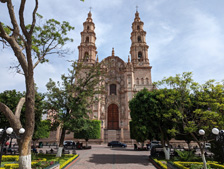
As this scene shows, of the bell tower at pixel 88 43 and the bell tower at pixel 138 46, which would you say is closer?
the bell tower at pixel 138 46

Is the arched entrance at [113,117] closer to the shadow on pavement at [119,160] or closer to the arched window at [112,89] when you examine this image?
the arched window at [112,89]

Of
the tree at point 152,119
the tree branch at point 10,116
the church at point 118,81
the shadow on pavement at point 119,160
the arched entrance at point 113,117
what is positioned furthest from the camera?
the arched entrance at point 113,117

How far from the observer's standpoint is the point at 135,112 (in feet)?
56.9

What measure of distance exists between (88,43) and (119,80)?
12963 millimetres

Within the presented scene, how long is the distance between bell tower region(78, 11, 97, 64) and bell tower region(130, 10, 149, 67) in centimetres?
1046

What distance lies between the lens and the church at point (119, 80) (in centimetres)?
3512

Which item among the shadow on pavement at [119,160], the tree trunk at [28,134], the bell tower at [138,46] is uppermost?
the bell tower at [138,46]

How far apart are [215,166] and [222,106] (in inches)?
158

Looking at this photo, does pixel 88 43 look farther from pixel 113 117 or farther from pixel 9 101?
pixel 9 101

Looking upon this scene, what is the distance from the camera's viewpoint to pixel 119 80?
132ft

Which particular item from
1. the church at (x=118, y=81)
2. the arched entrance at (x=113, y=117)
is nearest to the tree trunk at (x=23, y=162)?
the church at (x=118, y=81)

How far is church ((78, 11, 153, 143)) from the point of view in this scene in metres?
35.1

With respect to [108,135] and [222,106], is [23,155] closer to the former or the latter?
[222,106]

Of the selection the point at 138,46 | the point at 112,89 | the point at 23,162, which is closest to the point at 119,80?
the point at 112,89
